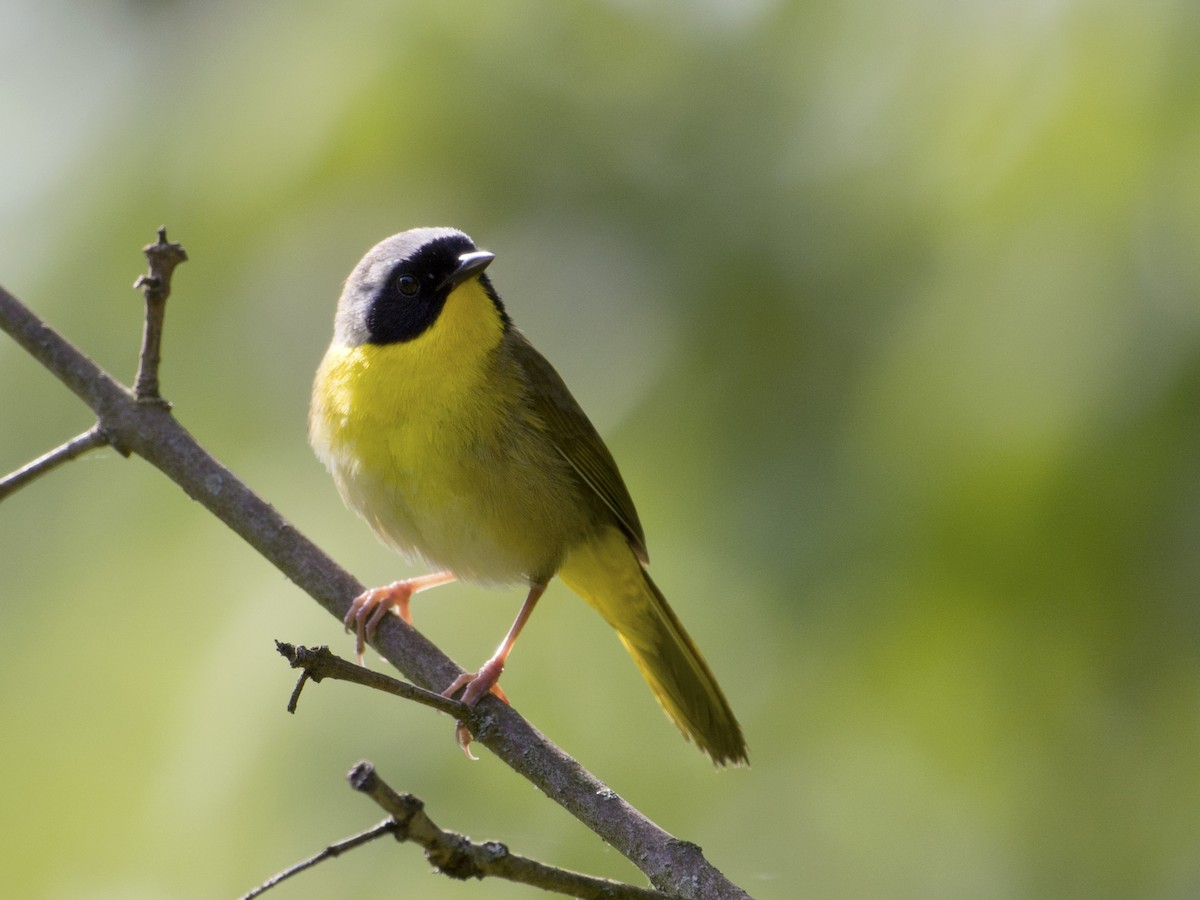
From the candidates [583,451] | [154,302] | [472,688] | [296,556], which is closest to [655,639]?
[583,451]

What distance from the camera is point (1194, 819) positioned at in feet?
10.0

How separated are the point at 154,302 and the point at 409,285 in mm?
1247

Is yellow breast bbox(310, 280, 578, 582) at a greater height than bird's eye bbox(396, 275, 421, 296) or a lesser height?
lesser

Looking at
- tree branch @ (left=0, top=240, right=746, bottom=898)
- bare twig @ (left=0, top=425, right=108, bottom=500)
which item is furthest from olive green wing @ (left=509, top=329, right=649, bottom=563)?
bare twig @ (left=0, top=425, right=108, bottom=500)

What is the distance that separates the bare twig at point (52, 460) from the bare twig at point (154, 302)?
0.12 meters

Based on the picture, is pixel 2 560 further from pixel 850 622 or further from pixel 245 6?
pixel 850 622

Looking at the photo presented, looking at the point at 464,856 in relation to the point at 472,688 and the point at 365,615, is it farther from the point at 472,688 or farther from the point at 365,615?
the point at 365,615

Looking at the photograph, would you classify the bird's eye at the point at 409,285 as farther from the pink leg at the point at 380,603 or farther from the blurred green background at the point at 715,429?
the pink leg at the point at 380,603

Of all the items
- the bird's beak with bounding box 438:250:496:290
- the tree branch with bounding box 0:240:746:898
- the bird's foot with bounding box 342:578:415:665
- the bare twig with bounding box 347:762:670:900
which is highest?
the bird's beak with bounding box 438:250:496:290

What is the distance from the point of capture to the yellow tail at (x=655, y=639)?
342 cm

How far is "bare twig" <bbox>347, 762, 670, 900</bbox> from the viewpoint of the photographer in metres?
1.44

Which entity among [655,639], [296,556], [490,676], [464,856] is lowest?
[464,856]

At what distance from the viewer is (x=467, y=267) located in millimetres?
3549

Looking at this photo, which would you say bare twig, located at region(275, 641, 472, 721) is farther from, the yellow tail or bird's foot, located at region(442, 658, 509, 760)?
the yellow tail
